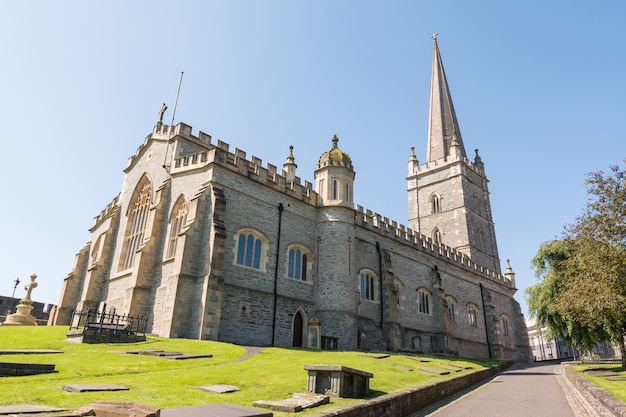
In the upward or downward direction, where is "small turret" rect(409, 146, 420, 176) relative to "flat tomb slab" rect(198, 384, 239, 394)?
upward

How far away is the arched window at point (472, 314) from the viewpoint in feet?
127

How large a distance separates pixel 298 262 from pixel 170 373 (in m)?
14.3

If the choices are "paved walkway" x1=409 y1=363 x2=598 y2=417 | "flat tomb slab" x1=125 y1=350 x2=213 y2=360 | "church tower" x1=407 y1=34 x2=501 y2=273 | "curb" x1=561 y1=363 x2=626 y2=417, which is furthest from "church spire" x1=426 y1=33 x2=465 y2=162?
"flat tomb slab" x1=125 y1=350 x2=213 y2=360

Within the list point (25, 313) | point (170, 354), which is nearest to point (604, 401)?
point (170, 354)

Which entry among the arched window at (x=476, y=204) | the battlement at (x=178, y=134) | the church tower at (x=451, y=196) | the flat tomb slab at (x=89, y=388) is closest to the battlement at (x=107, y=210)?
the battlement at (x=178, y=134)

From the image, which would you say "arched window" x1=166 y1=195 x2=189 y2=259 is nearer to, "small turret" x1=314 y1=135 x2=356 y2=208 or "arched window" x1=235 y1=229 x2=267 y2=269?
"arched window" x1=235 y1=229 x2=267 y2=269

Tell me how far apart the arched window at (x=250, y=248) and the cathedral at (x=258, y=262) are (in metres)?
0.06

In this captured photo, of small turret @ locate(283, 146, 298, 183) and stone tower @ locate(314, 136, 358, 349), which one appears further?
small turret @ locate(283, 146, 298, 183)

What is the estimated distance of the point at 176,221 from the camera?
23.7m

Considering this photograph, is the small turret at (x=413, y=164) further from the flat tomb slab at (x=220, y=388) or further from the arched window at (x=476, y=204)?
the flat tomb slab at (x=220, y=388)

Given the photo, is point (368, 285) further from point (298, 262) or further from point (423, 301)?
point (423, 301)

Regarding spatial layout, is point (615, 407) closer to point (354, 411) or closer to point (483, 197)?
point (354, 411)

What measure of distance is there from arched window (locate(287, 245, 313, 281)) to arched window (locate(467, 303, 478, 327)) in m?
20.8

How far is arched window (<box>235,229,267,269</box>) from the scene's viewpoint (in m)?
22.3
